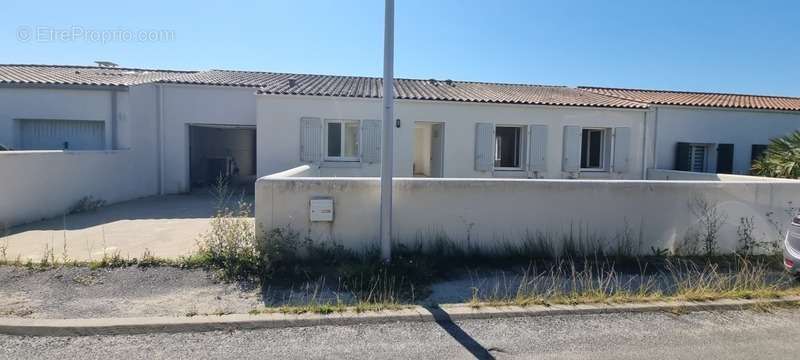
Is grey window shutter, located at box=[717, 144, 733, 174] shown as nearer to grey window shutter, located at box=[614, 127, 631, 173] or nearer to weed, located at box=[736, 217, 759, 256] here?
grey window shutter, located at box=[614, 127, 631, 173]

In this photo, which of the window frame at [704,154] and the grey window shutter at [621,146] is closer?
the grey window shutter at [621,146]

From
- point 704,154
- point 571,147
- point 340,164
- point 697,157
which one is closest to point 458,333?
point 340,164

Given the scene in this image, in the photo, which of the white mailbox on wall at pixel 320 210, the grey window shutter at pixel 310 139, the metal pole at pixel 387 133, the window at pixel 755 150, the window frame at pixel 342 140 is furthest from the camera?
the window at pixel 755 150

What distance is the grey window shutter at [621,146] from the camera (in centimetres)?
1367

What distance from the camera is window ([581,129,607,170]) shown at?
46.0 feet

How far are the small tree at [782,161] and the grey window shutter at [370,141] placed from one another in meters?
9.36

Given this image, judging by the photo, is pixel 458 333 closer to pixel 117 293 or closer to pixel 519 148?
pixel 117 293

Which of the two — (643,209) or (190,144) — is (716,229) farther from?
(190,144)

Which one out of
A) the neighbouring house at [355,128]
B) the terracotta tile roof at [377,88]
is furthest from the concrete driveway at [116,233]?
the terracotta tile roof at [377,88]

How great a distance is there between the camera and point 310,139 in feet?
40.7

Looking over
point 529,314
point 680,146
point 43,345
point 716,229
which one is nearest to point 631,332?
point 529,314

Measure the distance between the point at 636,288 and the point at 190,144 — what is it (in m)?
13.2

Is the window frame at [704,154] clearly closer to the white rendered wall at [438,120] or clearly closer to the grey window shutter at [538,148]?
the white rendered wall at [438,120]

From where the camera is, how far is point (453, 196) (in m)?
6.30
